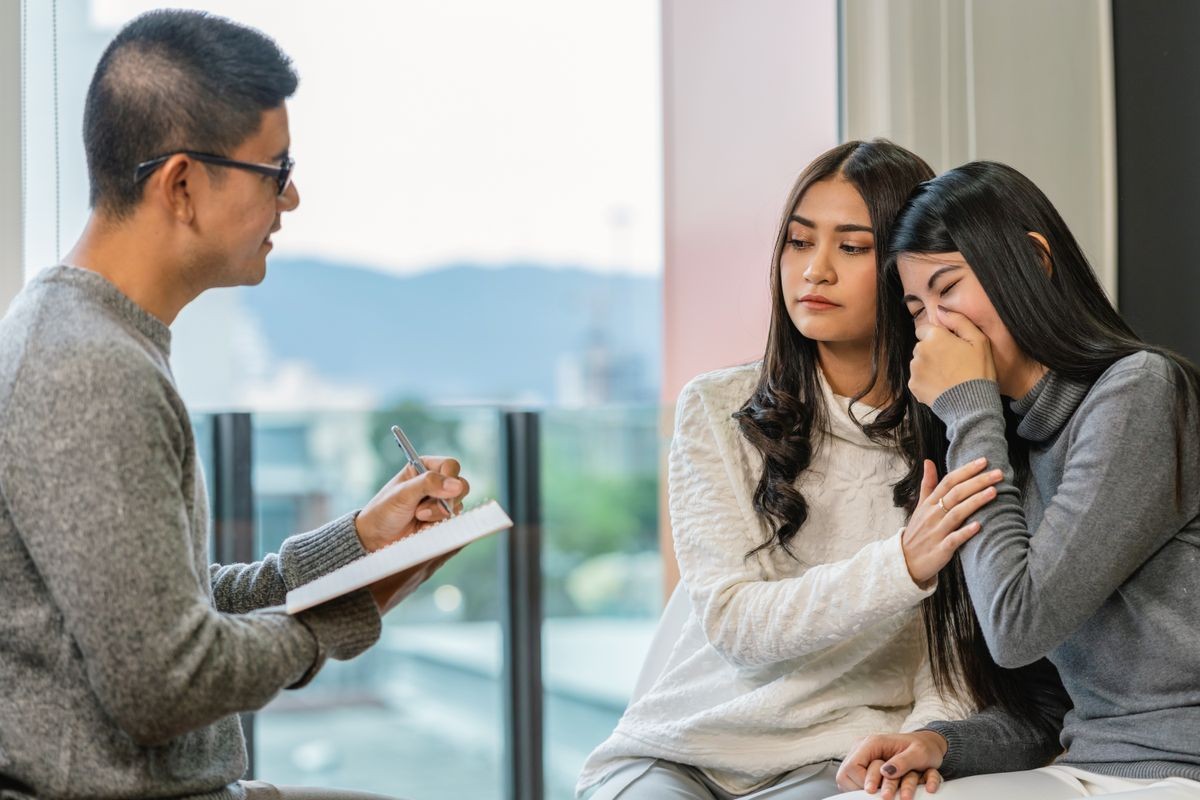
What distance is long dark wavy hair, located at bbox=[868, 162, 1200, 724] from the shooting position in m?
1.43

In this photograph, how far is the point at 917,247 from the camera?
152 cm

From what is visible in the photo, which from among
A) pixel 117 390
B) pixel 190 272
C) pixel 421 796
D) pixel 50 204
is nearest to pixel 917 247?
pixel 190 272

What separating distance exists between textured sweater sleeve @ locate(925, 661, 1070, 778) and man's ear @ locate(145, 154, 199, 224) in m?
1.07

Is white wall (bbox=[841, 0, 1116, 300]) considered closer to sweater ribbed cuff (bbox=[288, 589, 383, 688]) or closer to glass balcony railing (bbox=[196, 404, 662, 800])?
glass balcony railing (bbox=[196, 404, 662, 800])

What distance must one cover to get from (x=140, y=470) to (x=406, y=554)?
0.84ft

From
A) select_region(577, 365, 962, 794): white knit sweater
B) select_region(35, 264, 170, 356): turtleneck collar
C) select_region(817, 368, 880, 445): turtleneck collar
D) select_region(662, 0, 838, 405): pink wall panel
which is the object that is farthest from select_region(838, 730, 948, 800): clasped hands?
select_region(662, 0, 838, 405): pink wall panel

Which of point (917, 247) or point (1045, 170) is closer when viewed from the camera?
point (917, 247)

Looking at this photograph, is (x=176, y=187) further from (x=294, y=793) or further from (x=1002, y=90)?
(x=1002, y=90)

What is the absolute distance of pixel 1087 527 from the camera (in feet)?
4.25

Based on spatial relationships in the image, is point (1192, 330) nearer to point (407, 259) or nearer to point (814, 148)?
point (814, 148)

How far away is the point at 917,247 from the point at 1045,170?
3.26ft

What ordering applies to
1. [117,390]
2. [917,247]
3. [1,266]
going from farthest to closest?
[1,266], [917,247], [117,390]

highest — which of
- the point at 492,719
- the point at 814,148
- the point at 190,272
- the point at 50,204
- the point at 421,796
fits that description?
the point at 814,148

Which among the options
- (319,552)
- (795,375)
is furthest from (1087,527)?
(319,552)
